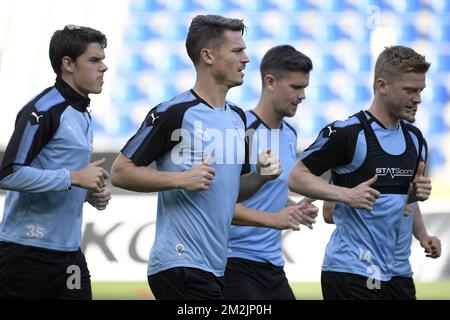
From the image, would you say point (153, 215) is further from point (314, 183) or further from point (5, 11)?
point (314, 183)

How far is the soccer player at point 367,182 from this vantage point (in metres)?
6.32

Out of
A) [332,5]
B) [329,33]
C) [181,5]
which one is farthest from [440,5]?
[181,5]

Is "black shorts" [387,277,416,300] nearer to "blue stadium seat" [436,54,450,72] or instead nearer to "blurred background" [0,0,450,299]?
"blurred background" [0,0,450,299]

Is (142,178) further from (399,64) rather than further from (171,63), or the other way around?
(171,63)

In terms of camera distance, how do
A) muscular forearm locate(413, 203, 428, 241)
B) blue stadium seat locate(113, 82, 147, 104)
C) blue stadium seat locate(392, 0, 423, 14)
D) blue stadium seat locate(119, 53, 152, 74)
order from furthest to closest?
blue stadium seat locate(392, 0, 423, 14), blue stadium seat locate(119, 53, 152, 74), blue stadium seat locate(113, 82, 147, 104), muscular forearm locate(413, 203, 428, 241)

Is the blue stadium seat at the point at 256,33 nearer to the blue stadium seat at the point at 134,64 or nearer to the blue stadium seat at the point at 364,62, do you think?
the blue stadium seat at the point at 364,62

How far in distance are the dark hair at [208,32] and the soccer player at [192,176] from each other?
0.11 m

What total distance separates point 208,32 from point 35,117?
1089 mm

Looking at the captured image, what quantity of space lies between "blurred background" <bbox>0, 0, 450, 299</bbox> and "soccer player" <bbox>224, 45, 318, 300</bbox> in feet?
24.5

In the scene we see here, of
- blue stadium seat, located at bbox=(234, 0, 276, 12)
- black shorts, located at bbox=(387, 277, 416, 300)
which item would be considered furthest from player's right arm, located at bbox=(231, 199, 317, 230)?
blue stadium seat, located at bbox=(234, 0, 276, 12)

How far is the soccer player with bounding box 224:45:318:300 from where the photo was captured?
293 inches

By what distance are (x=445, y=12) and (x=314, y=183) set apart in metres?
10.6

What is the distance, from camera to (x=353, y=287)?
6312mm


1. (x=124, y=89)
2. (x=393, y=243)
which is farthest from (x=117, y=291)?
(x=393, y=243)
